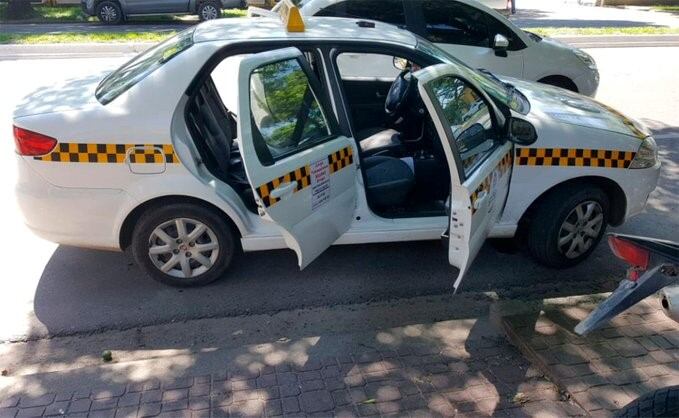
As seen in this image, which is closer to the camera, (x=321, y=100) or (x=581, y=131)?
(x=321, y=100)

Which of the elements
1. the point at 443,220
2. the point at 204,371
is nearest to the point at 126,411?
the point at 204,371

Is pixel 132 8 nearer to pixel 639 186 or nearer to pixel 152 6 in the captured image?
pixel 152 6

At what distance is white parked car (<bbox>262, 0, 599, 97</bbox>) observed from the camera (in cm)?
680

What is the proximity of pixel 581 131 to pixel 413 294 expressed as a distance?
1.53m

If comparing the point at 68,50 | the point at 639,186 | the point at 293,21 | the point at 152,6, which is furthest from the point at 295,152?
the point at 152,6

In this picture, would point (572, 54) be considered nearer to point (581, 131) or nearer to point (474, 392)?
point (581, 131)

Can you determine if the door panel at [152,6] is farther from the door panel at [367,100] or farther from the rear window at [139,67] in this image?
the rear window at [139,67]

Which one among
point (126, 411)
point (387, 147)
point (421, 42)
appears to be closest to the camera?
point (126, 411)

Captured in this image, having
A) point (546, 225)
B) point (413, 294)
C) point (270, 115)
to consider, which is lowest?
point (413, 294)

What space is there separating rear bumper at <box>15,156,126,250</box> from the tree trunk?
713 inches

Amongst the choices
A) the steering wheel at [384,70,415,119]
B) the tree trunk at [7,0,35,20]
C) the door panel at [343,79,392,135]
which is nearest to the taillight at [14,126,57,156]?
the steering wheel at [384,70,415,119]

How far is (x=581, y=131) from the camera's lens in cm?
394

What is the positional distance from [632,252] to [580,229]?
170cm

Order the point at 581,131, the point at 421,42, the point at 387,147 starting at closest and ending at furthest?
the point at 581,131, the point at 421,42, the point at 387,147
